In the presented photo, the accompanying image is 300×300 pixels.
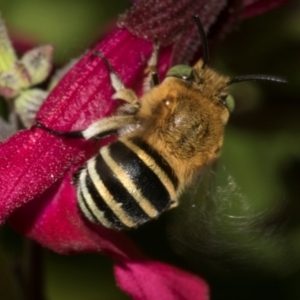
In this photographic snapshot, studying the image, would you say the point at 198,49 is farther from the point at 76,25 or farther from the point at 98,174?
the point at 76,25

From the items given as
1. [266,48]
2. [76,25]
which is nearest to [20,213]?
[266,48]

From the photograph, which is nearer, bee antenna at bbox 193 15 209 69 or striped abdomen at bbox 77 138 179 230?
striped abdomen at bbox 77 138 179 230

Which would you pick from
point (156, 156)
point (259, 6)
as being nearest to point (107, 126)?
point (156, 156)

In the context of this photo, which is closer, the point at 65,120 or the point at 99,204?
the point at 99,204

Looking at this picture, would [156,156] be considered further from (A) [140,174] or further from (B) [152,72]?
(B) [152,72]

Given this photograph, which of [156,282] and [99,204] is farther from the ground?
[99,204]

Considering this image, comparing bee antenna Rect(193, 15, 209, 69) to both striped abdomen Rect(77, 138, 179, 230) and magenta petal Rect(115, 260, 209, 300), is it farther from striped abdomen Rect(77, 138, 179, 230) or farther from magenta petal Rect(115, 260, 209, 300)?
magenta petal Rect(115, 260, 209, 300)

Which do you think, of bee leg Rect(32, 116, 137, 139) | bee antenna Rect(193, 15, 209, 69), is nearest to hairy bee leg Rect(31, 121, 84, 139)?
bee leg Rect(32, 116, 137, 139)

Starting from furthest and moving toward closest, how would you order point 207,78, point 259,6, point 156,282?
point 259,6, point 156,282, point 207,78
